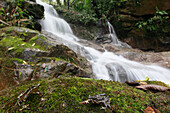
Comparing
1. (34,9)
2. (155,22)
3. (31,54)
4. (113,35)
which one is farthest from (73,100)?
(155,22)

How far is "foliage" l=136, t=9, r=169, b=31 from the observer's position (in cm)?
1046

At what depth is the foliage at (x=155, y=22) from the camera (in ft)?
34.3

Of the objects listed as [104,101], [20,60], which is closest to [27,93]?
[104,101]

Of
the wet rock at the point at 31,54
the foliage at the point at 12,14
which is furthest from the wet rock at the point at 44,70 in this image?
the foliage at the point at 12,14

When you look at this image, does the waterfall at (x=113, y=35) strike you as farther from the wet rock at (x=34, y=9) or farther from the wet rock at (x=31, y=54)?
the wet rock at (x=31, y=54)

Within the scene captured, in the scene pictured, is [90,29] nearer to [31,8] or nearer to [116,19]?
[116,19]

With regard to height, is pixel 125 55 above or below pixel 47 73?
below

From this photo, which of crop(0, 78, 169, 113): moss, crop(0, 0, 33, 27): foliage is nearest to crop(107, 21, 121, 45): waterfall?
crop(0, 0, 33, 27): foliage

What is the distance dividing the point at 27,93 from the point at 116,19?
42.8 ft

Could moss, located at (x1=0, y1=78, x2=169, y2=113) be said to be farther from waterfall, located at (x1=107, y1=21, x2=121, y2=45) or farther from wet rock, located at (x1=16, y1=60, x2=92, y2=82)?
waterfall, located at (x1=107, y1=21, x2=121, y2=45)

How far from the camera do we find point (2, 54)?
314 centimetres

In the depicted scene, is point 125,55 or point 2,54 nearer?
point 2,54

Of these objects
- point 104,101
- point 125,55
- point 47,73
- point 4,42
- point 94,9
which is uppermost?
point 94,9

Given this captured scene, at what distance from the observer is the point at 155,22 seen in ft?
35.3
